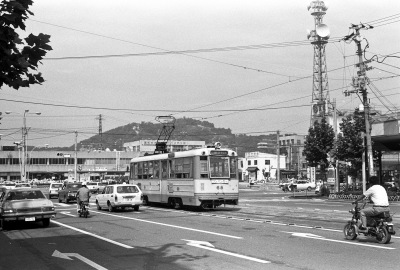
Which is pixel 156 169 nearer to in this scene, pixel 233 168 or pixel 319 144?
pixel 233 168

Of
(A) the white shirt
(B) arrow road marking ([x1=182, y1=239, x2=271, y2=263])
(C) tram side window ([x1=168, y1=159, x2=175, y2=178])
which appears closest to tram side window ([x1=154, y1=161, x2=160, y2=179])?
(C) tram side window ([x1=168, y1=159, x2=175, y2=178])

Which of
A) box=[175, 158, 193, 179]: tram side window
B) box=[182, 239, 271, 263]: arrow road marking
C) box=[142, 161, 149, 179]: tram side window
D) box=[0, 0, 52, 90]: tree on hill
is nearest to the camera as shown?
box=[0, 0, 52, 90]: tree on hill

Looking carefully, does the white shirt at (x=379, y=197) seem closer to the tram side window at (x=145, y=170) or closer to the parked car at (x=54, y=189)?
the tram side window at (x=145, y=170)

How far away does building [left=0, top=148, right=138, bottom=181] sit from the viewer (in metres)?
119

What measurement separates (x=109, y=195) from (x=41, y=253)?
1460cm

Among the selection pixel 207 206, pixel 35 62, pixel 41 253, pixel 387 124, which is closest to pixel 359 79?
pixel 387 124

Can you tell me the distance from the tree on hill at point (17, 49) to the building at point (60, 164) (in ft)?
370

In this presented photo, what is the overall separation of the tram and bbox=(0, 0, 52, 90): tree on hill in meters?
18.9

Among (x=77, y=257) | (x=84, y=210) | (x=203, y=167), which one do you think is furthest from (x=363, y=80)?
(x=77, y=257)

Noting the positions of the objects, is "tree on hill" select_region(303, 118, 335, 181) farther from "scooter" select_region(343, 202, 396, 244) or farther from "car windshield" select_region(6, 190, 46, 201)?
"scooter" select_region(343, 202, 396, 244)

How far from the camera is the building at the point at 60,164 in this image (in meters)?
119

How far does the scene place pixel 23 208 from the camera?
17969mm

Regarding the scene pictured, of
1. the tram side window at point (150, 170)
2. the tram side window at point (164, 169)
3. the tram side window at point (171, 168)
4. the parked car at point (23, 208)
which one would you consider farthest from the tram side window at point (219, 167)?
the parked car at point (23, 208)

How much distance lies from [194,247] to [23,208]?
8.12 meters
